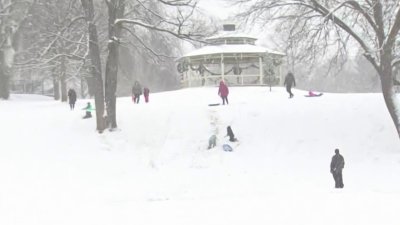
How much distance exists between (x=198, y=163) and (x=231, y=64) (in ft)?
72.1

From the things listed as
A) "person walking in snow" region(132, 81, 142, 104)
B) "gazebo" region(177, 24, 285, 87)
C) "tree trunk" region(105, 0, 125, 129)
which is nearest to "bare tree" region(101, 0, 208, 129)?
"tree trunk" region(105, 0, 125, 129)

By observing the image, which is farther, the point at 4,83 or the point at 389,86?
the point at 4,83

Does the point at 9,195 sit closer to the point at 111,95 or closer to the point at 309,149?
the point at 111,95

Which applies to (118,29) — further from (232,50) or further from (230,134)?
(232,50)

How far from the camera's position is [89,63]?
25625 mm

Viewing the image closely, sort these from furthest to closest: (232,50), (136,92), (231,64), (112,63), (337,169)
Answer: (231,64)
(232,50)
(136,92)
(112,63)
(337,169)

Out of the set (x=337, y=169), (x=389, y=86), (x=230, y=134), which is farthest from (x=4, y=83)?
(x=337, y=169)

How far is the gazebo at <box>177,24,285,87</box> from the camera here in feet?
133

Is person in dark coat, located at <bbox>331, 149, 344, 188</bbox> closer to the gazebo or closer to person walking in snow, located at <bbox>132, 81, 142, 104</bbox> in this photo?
person walking in snow, located at <bbox>132, 81, 142, 104</bbox>

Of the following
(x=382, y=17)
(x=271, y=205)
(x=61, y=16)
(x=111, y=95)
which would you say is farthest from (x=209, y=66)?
(x=271, y=205)

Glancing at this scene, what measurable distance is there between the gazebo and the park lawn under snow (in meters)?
10.6

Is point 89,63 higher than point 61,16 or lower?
lower

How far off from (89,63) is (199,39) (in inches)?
209

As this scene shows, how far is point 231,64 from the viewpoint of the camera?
42.7 meters
